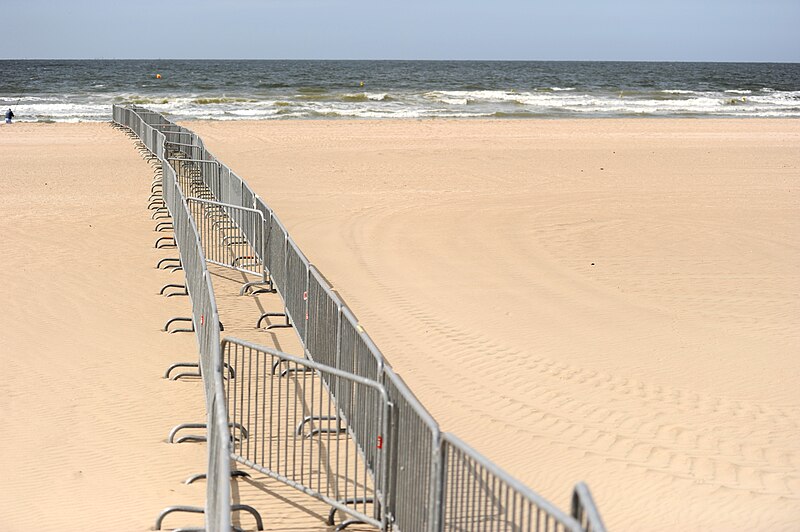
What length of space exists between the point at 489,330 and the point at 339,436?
418 centimetres

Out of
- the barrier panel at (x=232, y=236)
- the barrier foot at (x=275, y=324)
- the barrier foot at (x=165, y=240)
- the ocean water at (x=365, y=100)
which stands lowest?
the barrier foot at (x=275, y=324)

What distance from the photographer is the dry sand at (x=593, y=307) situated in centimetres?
824

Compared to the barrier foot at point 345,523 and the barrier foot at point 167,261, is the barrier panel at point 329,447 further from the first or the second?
the barrier foot at point 167,261

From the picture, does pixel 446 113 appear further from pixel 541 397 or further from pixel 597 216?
pixel 541 397

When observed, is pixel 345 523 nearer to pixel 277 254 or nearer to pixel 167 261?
pixel 277 254

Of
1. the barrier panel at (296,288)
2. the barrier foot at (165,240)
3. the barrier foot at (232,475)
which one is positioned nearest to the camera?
the barrier foot at (232,475)

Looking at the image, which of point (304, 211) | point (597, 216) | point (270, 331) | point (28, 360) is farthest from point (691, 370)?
point (304, 211)

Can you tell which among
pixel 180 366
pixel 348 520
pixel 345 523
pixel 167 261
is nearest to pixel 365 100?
pixel 167 261

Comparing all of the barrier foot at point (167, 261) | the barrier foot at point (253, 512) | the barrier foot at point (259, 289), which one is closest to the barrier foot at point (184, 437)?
the barrier foot at point (253, 512)

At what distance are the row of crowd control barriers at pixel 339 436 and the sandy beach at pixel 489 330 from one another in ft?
1.65

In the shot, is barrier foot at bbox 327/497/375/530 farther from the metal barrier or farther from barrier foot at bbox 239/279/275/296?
barrier foot at bbox 239/279/275/296

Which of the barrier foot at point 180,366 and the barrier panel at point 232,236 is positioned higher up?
the barrier panel at point 232,236

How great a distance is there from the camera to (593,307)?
13.3m

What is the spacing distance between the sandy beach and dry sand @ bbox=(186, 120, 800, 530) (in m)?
0.04
